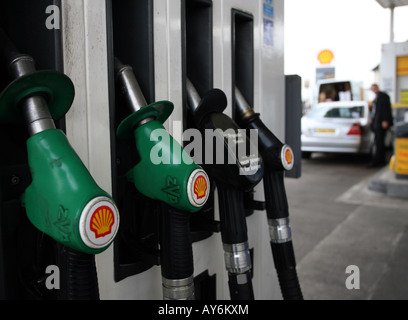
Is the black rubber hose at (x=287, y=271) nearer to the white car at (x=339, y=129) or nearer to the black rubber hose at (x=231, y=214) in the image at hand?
the black rubber hose at (x=231, y=214)

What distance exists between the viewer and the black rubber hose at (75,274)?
88cm

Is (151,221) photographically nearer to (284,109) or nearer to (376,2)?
(284,109)

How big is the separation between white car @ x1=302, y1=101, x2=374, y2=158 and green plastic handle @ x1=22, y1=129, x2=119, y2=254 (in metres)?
8.71

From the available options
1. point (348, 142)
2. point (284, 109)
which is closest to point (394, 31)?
point (348, 142)

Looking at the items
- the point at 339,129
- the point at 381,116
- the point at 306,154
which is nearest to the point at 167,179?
the point at 381,116

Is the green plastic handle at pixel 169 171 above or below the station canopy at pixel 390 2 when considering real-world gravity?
below

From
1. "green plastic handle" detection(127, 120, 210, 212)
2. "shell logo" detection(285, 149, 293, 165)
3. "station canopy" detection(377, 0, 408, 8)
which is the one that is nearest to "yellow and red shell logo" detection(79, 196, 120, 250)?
"green plastic handle" detection(127, 120, 210, 212)

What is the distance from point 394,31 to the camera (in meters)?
8.20

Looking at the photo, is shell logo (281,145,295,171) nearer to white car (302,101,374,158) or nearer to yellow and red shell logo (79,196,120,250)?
yellow and red shell logo (79,196,120,250)

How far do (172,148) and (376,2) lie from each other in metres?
5.70

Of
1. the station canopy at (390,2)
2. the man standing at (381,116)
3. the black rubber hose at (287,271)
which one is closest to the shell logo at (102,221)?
the black rubber hose at (287,271)

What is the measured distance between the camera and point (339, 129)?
9039 mm

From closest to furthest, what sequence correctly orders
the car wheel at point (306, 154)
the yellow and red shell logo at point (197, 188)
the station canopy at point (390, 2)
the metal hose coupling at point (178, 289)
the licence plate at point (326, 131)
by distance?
1. the yellow and red shell logo at point (197, 188)
2. the metal hose coupling at point (178, 289)
3. the station canopy at point (390, 2)
4. the licence plate at point (326, 131)
5. the car wheel at point (306, 154)
